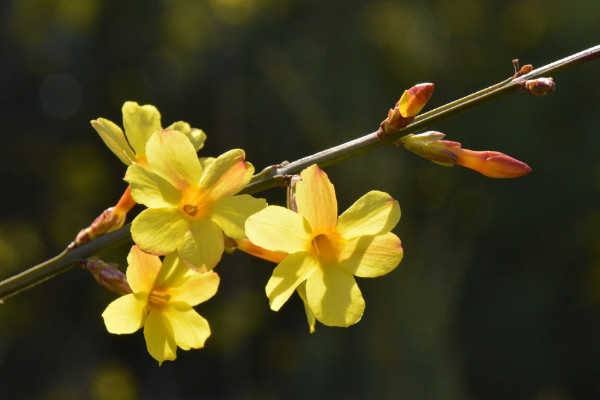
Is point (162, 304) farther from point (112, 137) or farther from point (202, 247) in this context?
point (112, 137)

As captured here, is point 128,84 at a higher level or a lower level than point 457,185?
higher

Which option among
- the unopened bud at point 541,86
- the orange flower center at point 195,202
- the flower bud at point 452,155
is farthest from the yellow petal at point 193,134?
the unopened bud at point 541,86

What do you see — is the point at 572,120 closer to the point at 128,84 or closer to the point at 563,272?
the point at 563,272

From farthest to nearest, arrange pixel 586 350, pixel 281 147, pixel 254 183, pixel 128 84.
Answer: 1. pixel 128 84
2. pixel 281 147
3. pixel 586 350
4. pixel 254 183

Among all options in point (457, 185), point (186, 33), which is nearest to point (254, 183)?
point (457, 185)

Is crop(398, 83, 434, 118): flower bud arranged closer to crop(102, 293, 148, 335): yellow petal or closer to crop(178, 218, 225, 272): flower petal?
crop(178, 218, 225, 272): flower petal

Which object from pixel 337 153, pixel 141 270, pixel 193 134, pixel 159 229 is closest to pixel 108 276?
pixel 141 270
